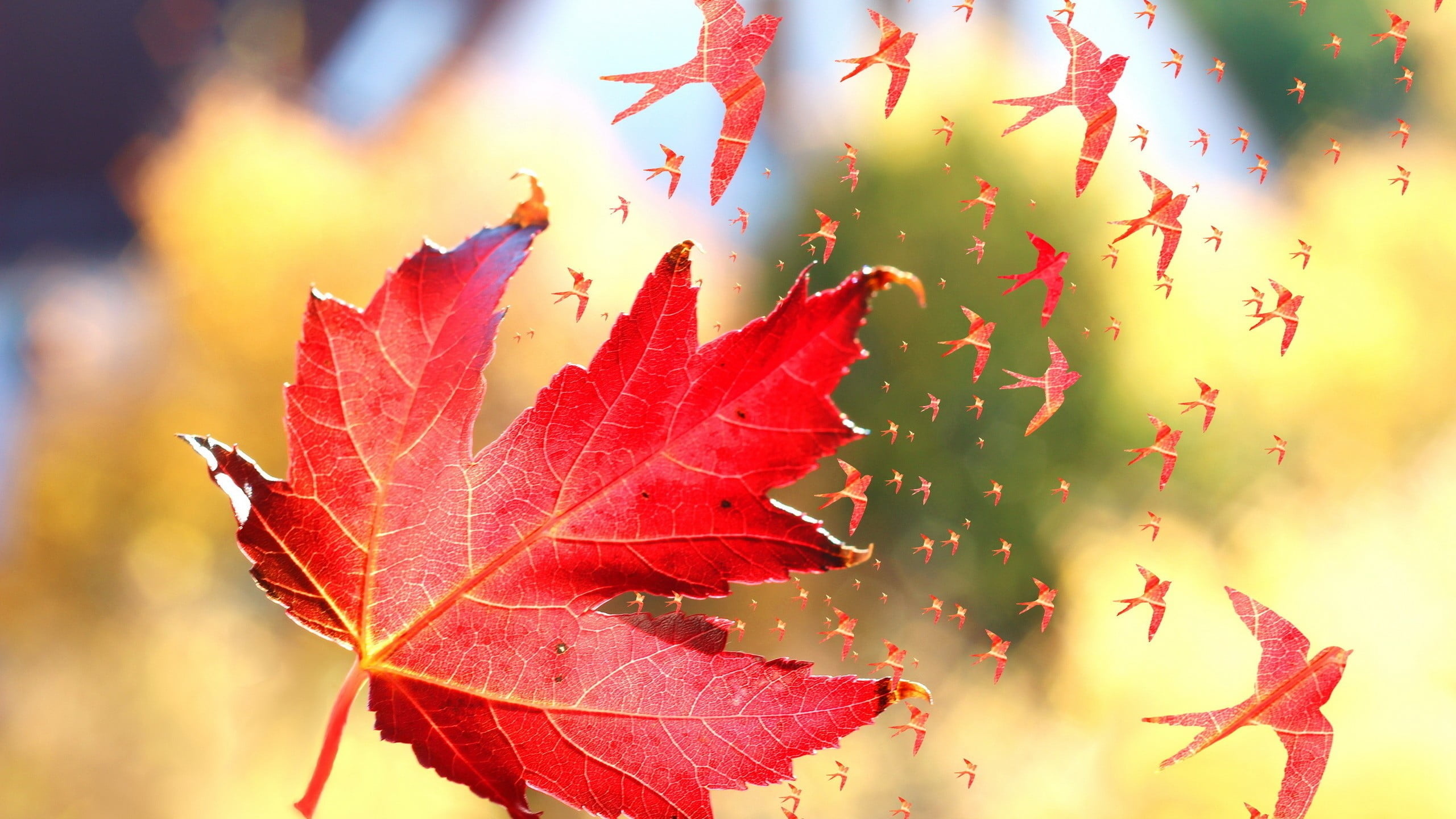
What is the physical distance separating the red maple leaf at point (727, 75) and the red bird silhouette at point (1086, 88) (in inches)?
2.3

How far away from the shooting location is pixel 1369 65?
42 centimetres

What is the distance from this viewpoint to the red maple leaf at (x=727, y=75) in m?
0.14

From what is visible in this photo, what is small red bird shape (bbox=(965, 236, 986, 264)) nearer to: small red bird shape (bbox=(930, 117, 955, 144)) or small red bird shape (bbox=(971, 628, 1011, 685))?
small red bird shape (bbox=(930, 117, 955, 144))

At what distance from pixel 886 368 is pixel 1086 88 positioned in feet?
1.05

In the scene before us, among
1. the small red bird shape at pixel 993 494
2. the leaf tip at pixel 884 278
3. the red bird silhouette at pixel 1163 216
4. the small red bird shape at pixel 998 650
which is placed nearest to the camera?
the leaf tip at pixel 884 278

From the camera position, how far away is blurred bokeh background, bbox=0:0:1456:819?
390mm

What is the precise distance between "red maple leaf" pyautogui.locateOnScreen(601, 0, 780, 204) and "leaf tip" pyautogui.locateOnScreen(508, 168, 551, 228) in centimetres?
4

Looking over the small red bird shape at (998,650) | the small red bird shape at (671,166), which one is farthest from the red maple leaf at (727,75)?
the small red bird shape at (998,650)

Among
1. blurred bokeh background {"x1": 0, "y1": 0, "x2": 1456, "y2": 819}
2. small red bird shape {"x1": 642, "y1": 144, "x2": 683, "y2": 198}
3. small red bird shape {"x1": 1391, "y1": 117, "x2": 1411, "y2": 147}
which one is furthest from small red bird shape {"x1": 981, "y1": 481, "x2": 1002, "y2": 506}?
small red bird shape {"x1": 642, "y1": 144, "x2": 683, "y2": 198}

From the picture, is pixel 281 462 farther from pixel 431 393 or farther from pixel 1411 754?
pixel 1411 754

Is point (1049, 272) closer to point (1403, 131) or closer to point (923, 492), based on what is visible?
point (1403, 131)

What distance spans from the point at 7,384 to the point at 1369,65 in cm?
89

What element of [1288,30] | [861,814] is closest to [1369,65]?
[1288,30]

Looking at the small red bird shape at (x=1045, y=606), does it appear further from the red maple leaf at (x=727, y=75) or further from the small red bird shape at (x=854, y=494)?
the red maple leaf at (x=727, y=75)
